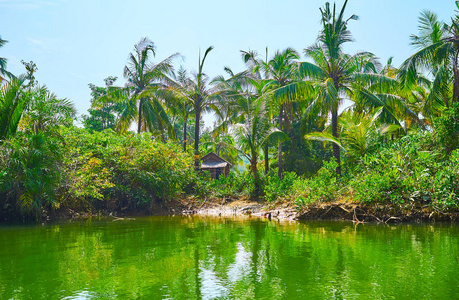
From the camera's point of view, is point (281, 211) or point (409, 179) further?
point (281, 211)

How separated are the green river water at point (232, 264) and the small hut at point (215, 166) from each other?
54.5 feet

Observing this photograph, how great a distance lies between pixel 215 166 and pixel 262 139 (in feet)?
29.2

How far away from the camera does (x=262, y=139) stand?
745 inches

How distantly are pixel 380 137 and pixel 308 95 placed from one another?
14.5 ft

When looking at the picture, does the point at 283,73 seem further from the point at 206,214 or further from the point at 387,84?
the point at 206,214

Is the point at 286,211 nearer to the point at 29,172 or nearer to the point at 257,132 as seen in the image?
the point at 257,132

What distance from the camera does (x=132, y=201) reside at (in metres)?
17.3

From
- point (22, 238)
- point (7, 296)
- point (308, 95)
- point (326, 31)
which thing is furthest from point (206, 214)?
point (7, 296)

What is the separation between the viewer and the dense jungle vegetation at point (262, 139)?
1243 cm

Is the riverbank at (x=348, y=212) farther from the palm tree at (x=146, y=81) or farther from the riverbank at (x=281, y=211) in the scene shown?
the palm tree at (x=146, y=81)

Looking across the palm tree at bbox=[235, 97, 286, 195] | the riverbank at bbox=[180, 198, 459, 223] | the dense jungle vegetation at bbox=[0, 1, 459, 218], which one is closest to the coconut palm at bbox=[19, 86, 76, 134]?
the dense jungle vegetation at bbox=[0, 1, 459, 218]

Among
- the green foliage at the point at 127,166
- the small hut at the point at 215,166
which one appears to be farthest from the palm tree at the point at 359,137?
the small hut at the point at 215,166

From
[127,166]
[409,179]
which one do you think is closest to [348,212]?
[409,179]

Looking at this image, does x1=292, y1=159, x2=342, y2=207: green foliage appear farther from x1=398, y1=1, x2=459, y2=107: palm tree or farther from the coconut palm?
the coconut palm
